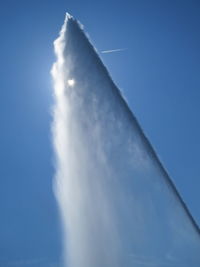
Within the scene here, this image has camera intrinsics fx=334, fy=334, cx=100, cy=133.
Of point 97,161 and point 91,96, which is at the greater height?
point 91,96

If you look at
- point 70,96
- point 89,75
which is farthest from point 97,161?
Result: point 89,75

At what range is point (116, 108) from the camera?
2541cm

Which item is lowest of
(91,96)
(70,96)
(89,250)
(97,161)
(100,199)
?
(89,250)

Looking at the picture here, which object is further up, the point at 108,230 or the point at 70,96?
the point at 70,96

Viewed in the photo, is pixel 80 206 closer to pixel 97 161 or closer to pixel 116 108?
pixel 97 161

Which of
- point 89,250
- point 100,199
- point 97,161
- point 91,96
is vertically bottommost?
point 89,250

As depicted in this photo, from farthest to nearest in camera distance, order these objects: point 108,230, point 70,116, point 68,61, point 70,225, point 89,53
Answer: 1. point 70,225
2. point 108,230
3. point 70,116
4. point 68,61
5. point 89,53

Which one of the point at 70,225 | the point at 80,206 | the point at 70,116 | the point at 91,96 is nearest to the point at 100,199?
the point at 80,206

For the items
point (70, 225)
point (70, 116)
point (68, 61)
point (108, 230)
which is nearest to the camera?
point (68, 61)

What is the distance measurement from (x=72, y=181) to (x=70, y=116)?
6.67 metres

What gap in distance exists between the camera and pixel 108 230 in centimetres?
3195

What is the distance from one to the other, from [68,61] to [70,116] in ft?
16.6

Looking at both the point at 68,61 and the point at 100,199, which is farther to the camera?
the point at 100,199

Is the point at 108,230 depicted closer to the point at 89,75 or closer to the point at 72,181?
the point at 72,181
